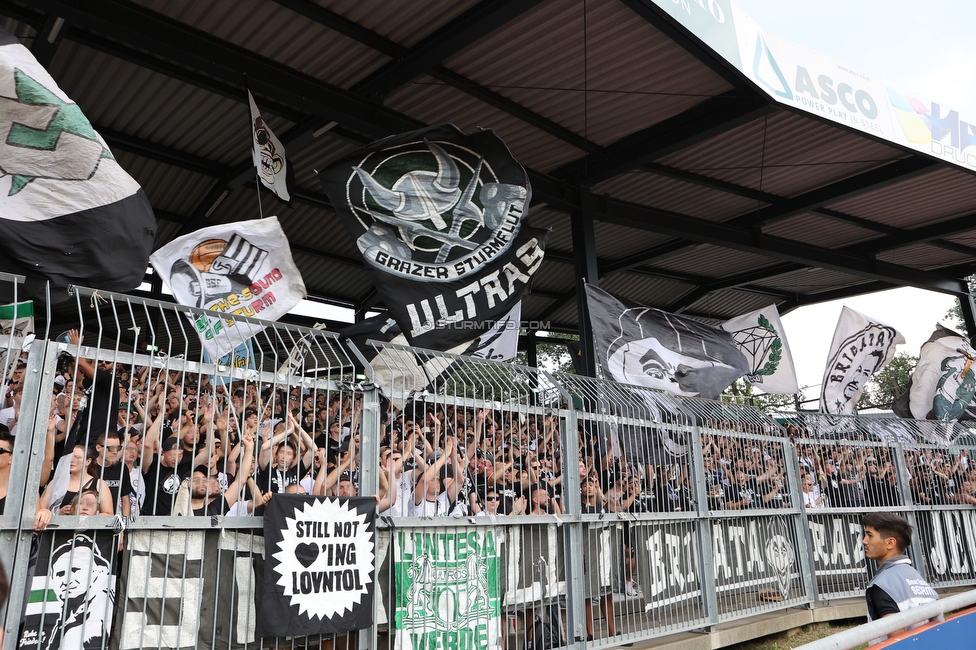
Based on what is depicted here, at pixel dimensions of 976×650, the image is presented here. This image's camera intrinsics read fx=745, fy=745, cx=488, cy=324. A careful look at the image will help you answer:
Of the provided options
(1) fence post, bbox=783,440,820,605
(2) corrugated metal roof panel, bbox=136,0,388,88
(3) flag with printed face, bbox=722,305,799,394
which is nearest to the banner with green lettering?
(1) fence post, bbox=783,440,820,605

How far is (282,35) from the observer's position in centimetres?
826

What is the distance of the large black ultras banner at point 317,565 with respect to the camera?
4695 mm

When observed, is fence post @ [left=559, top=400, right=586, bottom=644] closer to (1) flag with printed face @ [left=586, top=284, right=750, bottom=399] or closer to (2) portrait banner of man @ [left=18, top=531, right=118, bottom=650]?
(1) flag with printed face @ [left=586, top=284, right=750, bottom=399]

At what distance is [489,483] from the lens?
6.37 meters


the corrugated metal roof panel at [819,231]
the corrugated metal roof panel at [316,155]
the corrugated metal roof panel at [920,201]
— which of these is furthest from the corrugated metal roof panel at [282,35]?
the corrugated metal roof panel at [920,201]

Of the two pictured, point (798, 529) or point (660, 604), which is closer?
point (660, 604)

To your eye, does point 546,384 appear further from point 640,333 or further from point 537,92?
point 537,92

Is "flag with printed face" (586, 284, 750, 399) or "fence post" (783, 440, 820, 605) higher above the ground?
"flag with printed face" (586, 284, 750, 399)

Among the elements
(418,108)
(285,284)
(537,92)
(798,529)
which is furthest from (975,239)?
(285,284)

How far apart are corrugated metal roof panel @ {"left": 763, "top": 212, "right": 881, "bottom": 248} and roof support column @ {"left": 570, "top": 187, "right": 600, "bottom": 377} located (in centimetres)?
442

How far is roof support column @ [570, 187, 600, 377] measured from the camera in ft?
36.9

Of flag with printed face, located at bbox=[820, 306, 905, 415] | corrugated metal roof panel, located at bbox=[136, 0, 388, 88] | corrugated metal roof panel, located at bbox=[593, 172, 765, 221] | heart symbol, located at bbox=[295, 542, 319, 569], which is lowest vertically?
heart symbol, located at bbox=[295, 542, 319, 569]

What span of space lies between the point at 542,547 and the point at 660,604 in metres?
1.76

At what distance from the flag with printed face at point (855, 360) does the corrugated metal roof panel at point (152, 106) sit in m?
11.4
